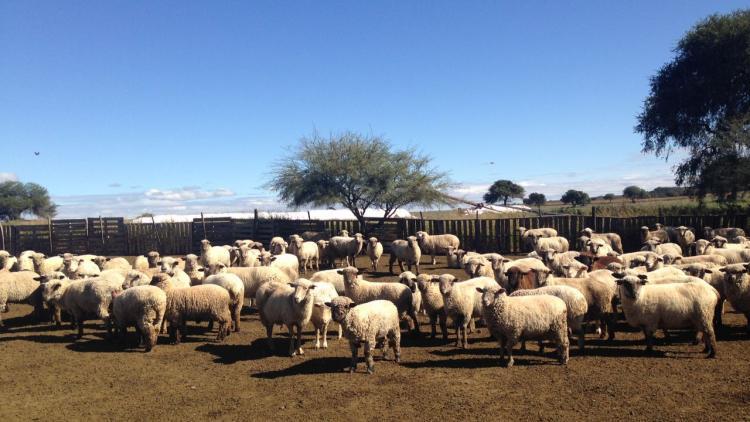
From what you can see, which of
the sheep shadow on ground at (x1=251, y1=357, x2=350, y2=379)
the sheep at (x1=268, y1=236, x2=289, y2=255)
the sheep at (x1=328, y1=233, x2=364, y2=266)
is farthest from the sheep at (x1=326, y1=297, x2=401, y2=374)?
the sheep at (x1=328, y1=233, x2=364, y2=266)

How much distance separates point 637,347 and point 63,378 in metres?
10.4

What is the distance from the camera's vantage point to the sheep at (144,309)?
10.2 m

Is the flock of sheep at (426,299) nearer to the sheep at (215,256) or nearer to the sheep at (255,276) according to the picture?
the sheep at (255,276)

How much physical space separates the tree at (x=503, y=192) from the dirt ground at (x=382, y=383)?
69133 millimetres

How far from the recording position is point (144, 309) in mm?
10164

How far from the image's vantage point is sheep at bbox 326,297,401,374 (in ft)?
27.6

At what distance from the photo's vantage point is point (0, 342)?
11.1m

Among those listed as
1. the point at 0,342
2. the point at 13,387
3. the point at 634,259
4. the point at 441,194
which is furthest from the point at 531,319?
the point at 441,194

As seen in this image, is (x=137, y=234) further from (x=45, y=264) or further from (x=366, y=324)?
(x=366, y=324)

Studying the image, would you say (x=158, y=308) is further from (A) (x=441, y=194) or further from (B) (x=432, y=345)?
(A) (x=441, y=194)

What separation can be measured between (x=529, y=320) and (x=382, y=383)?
2659 mm

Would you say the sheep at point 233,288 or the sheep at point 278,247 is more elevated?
the sheep at point 278,247

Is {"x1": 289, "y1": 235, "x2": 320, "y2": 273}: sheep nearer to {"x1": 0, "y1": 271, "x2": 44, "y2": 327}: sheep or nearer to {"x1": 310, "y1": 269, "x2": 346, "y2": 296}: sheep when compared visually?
{"x1": 310, "y1": 269, "x2": 346, "y2": 296}: sheep

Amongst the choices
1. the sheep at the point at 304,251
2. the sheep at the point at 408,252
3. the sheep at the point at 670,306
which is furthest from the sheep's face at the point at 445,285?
the sheep at the point at 304,251
